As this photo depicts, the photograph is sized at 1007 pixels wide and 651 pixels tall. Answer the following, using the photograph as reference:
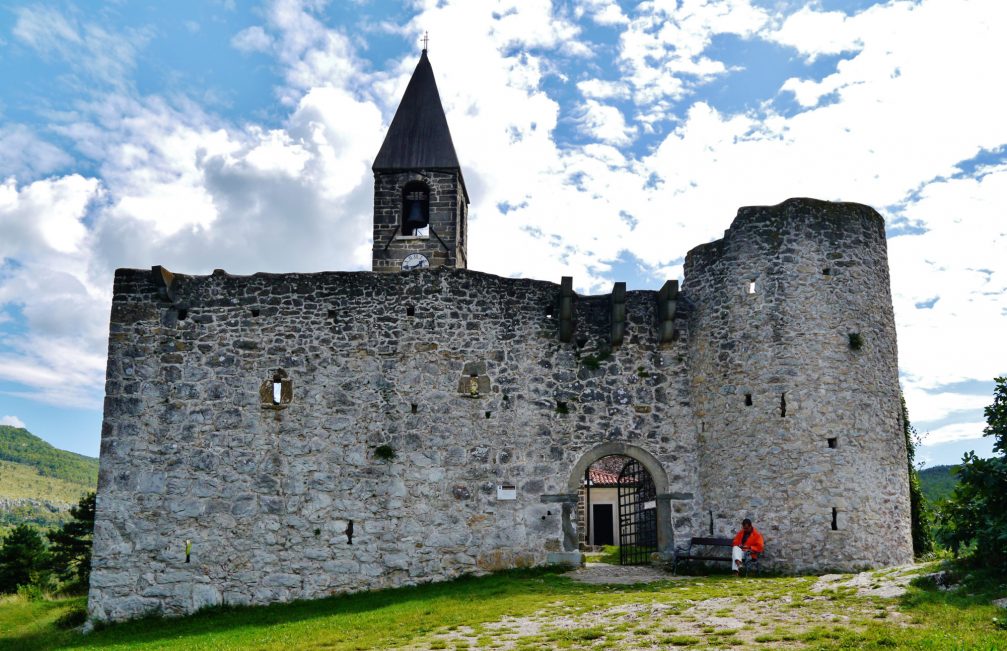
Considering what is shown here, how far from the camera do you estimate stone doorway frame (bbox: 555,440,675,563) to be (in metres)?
15.9

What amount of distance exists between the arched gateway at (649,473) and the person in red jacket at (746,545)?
1.61 metres

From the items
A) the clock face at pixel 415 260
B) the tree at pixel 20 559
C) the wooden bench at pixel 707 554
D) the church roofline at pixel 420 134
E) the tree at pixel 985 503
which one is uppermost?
the church roofline at pixel 420 134

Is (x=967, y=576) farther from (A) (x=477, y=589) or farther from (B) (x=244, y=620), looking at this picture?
(B) (x=244, y=620)

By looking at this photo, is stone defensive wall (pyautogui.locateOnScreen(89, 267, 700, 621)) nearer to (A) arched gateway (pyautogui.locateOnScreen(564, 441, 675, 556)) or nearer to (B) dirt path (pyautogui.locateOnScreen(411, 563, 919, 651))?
(A) arched gateway (pyautogui.locateOnScreen(564, 441, 675, 556))

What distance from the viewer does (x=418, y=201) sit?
26.1m

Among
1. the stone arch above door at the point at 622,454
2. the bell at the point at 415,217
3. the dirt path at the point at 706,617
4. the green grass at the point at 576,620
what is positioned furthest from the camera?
the bell at the point at 415,217

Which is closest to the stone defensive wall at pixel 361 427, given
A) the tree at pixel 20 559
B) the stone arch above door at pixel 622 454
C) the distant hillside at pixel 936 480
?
the stone arch above door at pixel 622 454

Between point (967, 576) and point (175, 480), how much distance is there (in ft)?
44.6

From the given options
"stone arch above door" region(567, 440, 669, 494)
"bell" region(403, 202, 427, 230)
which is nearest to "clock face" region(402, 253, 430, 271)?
"bell" region(403, 202, 427, 230)

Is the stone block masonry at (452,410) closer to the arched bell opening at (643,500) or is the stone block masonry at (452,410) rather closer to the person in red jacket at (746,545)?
the arched bell opening at (643,500)

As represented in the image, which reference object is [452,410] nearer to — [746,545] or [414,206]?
[746,545]

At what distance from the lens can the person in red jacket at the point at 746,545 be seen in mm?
14461

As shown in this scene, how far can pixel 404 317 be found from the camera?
55.5 ft

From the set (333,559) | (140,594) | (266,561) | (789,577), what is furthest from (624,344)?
(140,594)
